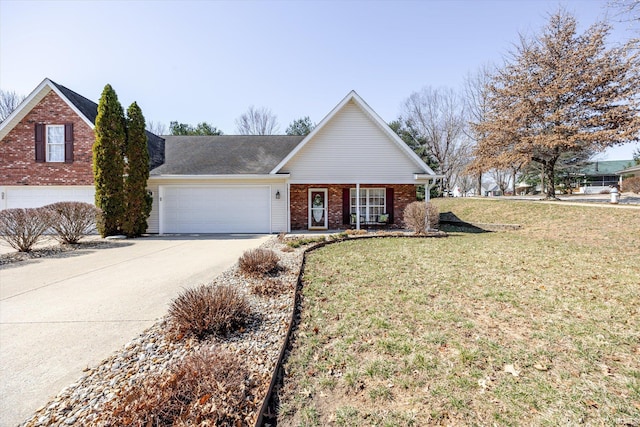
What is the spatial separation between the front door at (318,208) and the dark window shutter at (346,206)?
3.06ft

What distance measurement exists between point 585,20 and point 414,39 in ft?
44.4

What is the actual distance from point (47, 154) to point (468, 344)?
18.5m

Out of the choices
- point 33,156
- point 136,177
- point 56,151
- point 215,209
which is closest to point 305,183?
point 215,209

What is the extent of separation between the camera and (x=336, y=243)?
9938 millimetres

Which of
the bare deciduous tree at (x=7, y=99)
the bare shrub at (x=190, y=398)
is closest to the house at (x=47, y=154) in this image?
the bare shrub at (x=190, y=398)

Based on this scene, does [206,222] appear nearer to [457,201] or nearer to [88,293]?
[88,293]

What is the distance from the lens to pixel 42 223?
29.1 ft

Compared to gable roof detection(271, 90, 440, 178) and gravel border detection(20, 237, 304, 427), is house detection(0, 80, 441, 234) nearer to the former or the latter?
gable roof detection(271, 90, 440, 178)

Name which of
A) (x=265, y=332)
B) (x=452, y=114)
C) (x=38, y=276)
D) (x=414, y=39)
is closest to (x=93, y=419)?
(x=265, y=332)

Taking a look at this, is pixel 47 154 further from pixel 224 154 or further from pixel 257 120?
pixel 257 120

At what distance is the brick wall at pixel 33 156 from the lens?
13.4 metres

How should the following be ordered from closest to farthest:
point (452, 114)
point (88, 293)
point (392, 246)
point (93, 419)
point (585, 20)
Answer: point (93, 419) < point (88, 293) < point (392, 246) < point (585, 20) < point (452, 114)

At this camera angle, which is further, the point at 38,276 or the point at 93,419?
the point at 38,276

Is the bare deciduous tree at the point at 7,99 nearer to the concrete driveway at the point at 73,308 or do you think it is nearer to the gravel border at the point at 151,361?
the concrete driveway at the point at 73,308
